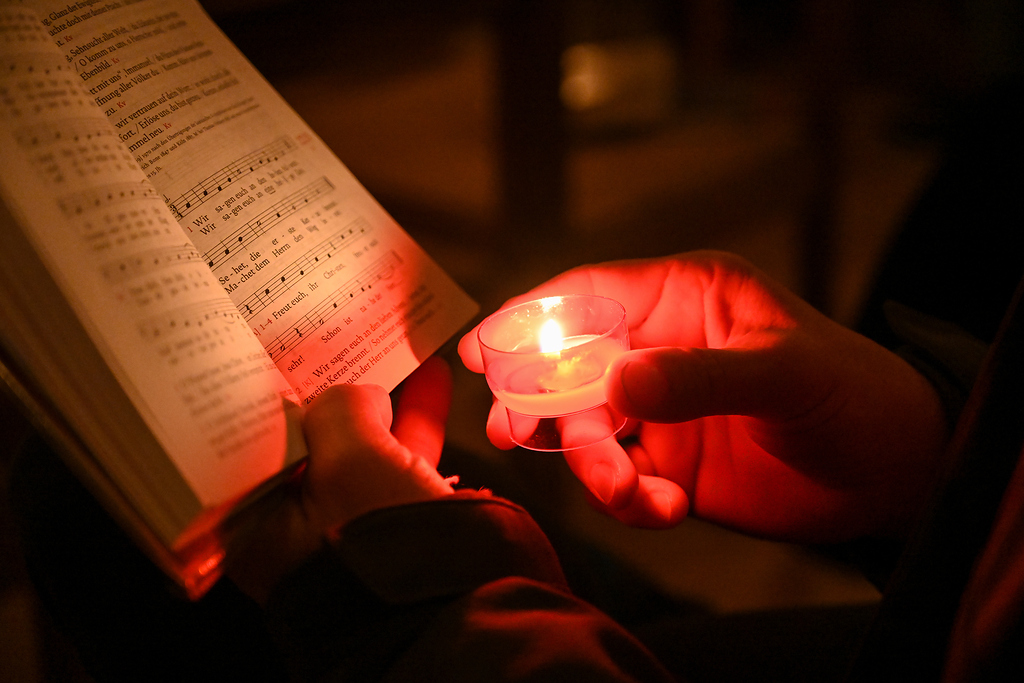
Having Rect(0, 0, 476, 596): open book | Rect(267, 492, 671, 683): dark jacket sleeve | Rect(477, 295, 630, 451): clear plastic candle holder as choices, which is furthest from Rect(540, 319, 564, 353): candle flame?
Rect(267, 492, 671, 683): dark jacket sleeve

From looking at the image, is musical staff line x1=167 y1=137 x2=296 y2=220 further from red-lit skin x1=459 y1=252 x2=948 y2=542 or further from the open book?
red-lit skin x1=459 y1=252 x2=948 y2=542

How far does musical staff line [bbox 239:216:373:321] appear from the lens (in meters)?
0.53

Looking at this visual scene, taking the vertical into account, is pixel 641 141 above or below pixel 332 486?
below

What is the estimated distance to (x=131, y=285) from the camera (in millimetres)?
425

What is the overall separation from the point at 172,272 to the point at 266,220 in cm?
12

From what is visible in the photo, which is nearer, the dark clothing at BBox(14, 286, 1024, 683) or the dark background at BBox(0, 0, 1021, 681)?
the dark clothing at BBox(14, 286, 1024, 683)

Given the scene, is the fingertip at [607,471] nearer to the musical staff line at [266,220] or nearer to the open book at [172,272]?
the open book at [172,272]

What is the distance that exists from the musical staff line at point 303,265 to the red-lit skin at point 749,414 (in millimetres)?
151

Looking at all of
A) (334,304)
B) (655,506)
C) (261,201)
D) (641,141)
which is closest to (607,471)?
(655,506)

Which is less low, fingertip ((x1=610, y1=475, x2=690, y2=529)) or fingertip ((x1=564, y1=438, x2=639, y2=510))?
fingertip ((x1=564, y1=438, x2=639, y2=510))

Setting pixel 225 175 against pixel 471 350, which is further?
pixel 471 350

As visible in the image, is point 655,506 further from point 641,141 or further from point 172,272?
point 641,141

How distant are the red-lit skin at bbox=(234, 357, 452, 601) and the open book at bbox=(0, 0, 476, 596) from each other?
2cm

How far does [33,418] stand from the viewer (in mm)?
408
